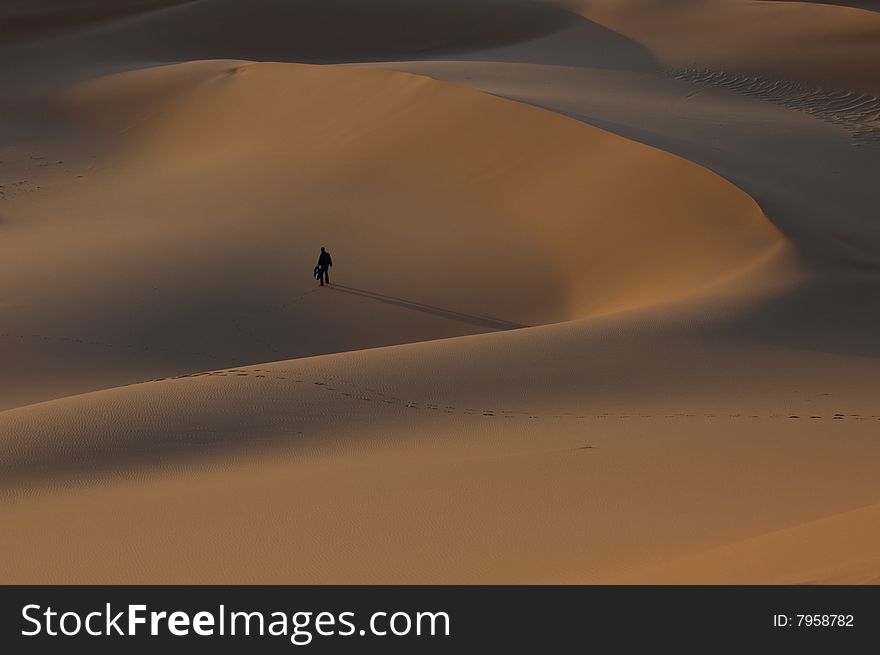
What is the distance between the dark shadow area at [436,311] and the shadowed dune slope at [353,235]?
3cm

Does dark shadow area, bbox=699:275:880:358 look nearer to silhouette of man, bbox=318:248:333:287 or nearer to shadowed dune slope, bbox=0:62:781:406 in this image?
shadowed dune slope, bbox=0:62:781:406

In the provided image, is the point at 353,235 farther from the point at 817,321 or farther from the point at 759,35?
the point at 759,35

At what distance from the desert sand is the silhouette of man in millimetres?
249

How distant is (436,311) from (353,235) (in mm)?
2617

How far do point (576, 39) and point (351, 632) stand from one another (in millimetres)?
28260

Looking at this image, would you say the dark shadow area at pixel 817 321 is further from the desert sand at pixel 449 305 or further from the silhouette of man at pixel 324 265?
the silhouette of man at pixel 324 265

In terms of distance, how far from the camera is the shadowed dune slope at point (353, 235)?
44.8 ft

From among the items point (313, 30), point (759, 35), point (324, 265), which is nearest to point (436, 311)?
point (324, 265)

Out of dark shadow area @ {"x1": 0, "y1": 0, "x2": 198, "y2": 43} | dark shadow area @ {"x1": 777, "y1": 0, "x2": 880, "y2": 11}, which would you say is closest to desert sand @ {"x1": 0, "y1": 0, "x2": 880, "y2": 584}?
dark shadow area @ {"x1": 0, "y1": 0, "x2": 198, "y2": 43}

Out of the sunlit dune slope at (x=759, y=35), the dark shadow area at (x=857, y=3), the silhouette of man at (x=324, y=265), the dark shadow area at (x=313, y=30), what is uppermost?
the dark shadow area at (x=857, y=3)

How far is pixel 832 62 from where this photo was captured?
26406 millimetres

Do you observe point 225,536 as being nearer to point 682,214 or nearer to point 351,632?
point 351,632

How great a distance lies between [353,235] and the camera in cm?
1656

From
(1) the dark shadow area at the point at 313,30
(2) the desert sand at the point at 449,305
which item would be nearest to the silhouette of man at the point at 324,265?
(2) the desert sand at the point at 449,305
